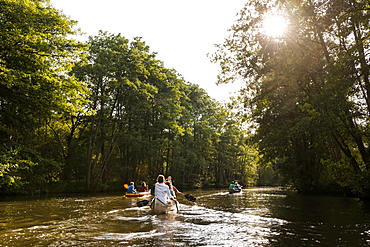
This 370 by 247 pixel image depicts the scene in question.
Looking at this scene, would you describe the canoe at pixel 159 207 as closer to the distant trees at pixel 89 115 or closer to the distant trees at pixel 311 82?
the distant trees at pixel 89 115

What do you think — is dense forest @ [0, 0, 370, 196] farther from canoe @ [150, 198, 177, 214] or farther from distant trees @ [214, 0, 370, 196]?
canoe @ [150, 198, 177, 214]

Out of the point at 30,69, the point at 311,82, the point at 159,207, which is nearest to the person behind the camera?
the point at 159,207

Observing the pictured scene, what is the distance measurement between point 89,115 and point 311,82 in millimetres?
16780

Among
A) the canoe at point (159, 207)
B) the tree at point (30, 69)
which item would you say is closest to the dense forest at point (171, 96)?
the tree at point (30, 69)

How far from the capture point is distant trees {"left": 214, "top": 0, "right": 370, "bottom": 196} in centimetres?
1389

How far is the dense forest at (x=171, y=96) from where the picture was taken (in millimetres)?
14570

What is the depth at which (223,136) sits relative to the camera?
2395 inches

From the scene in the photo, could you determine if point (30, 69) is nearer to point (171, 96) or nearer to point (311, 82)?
Result: point (311, 82)

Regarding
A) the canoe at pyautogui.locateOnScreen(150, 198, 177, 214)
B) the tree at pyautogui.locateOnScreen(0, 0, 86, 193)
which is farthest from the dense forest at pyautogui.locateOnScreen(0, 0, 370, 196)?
the canoe at pyautogui.locateOnScreen(150, 198, 177, 214)

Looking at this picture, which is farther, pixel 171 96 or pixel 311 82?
pixel 171 96

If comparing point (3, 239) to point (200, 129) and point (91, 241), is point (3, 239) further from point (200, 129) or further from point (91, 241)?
point (200, 129)

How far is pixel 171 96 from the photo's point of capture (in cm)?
4088

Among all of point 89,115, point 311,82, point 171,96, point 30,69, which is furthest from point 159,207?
point 171,96

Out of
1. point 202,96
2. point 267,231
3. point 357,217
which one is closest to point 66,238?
point 267,231
